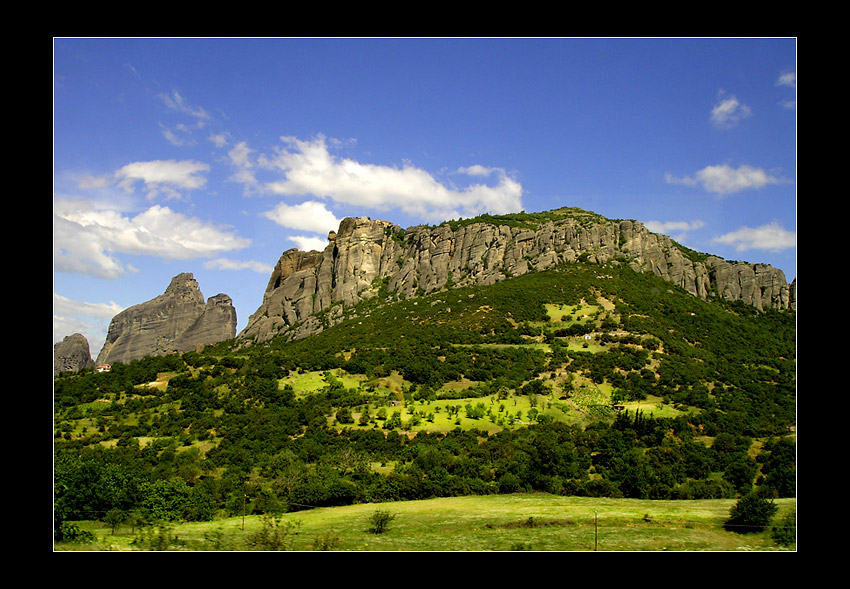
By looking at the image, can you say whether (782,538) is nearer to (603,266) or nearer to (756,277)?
(603,266)

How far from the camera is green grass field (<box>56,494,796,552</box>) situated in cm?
2028

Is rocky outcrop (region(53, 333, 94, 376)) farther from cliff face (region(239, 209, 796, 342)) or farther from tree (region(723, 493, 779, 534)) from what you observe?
tree (region(723, 493, 779, 534))

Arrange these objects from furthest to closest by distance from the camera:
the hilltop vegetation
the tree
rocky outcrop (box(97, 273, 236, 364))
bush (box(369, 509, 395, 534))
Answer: rocky outcrop (box(97, 273, 236, 364)) → the hilltop vegetation → bush (box(369, 509, 395, 534)) → the tree

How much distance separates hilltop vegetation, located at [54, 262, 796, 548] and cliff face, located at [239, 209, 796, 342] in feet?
25.4

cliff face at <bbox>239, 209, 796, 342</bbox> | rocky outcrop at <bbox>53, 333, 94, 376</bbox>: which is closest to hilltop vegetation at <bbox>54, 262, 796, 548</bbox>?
cliff face at <bbox>239, 209, 796, 342</bbox>

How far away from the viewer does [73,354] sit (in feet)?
573

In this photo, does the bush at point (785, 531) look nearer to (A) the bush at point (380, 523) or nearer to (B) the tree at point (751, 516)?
(B) the tree at point (751, 516)

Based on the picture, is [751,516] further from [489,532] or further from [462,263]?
[462,263]

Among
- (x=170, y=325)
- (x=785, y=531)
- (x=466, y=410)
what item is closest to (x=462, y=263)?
(x=466, y=410)

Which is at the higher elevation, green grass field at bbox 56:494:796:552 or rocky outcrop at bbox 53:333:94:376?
green grass field at bbox 56:494:796:552

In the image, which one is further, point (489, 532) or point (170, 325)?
point (170, 325)

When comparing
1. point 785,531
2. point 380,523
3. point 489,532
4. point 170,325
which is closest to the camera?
point 785,531

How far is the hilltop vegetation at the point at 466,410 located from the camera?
38.5 m

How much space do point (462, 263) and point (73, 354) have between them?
5079 inches
